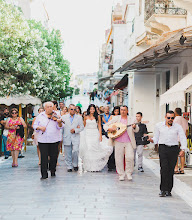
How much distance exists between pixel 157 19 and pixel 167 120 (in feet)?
36.3

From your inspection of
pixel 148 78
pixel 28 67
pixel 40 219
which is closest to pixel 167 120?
pixel 40 219

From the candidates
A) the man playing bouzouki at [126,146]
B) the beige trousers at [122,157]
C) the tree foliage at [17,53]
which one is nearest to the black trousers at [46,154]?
the man playing bouzouki at [126,146]

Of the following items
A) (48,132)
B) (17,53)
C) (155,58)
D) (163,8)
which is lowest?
(48,132)

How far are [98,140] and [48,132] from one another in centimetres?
212

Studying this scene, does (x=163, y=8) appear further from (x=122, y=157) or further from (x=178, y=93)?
(x=122, y=157)

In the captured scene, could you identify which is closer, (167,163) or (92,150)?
(167,163)

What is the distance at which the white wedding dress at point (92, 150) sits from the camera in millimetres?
12320

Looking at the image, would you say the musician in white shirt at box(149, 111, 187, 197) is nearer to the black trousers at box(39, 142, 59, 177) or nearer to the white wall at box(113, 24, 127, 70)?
the black trousers at box(39, 142, 59, 177)

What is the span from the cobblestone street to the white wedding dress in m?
0.61

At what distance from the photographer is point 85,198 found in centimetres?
809

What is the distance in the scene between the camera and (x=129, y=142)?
11055mm

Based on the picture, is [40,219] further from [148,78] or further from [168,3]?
[148,78]

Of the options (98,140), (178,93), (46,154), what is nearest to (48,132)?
(46,154)

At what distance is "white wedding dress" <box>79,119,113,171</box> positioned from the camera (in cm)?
1232
